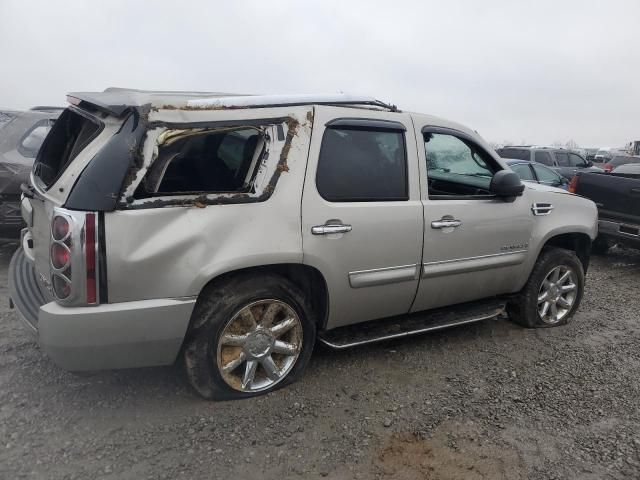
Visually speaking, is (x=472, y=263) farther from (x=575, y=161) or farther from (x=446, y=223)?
(x=575, y=161)

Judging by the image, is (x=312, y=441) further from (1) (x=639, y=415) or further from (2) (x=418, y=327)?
(1) (x=639, y=415)

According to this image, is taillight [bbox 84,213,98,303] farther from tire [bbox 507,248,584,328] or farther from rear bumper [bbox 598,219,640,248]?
rear bumper [bbox 598,219,640,248]

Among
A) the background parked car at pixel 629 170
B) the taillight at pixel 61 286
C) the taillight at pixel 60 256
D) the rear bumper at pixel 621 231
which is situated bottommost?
the rear bumper at pixel 621 231

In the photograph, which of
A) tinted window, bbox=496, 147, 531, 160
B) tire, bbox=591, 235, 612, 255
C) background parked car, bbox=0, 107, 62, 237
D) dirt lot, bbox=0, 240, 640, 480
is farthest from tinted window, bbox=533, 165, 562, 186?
background parked car, bbox=0, 107, 62, 237

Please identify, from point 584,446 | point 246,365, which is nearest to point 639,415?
point 584,446

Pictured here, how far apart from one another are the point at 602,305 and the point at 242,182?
434 centimetres

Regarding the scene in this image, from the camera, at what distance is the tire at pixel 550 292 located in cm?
444

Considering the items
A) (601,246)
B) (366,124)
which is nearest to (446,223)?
(366,124)

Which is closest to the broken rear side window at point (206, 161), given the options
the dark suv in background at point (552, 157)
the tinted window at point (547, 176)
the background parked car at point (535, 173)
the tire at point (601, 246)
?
the tire at point (601, 246)

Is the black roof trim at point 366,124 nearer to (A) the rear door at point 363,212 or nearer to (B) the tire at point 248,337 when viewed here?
(A) the rear door at point 363,212

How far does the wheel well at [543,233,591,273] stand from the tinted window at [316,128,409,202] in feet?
6.58

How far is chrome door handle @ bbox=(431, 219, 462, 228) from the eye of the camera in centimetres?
359

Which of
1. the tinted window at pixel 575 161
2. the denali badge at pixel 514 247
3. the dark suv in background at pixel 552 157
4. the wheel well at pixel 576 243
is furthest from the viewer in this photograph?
the tinted window at pixel 575 161

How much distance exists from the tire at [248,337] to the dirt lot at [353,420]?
0.46ft
